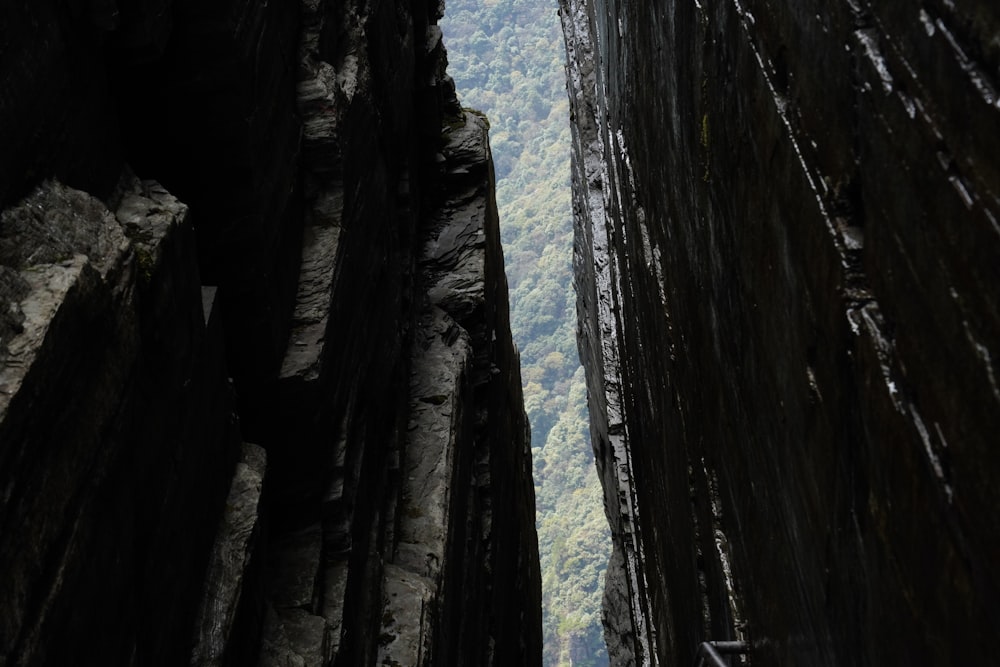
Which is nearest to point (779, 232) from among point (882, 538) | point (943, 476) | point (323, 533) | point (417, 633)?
point (882, 538)

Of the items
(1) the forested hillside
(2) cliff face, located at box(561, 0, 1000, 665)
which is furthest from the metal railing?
(1) the forested hillside

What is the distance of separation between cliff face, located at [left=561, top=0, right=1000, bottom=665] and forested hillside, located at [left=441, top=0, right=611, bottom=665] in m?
61.4

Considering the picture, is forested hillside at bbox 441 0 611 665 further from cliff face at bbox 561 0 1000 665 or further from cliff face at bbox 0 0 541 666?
cliff face at bbox 561 0 1000 665

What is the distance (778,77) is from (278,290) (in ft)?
12.0

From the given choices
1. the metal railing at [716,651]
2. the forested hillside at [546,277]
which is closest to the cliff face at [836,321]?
the metal railing at [716,651]

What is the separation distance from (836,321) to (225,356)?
3.59 metres

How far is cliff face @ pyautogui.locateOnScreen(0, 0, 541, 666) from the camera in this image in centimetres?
329

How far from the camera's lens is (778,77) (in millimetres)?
3059

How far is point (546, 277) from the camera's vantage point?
4149 inches

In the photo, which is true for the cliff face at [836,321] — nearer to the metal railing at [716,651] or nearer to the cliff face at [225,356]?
the metal railing at [716,651]

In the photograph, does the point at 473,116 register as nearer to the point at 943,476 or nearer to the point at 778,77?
the point at 778,77

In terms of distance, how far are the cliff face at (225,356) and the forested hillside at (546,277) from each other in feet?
190

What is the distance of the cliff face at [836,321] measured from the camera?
70.7 inches

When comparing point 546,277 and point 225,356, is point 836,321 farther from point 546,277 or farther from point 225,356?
point 546,277
